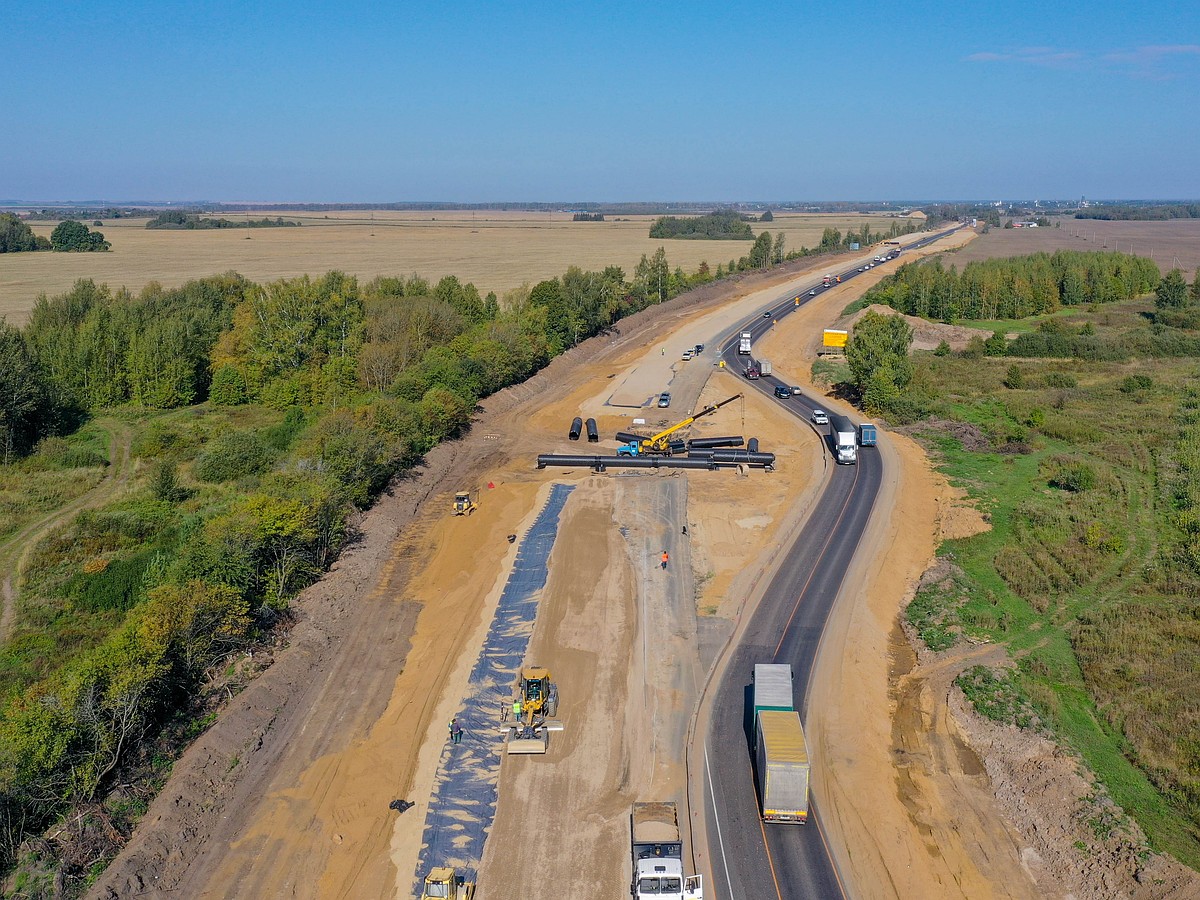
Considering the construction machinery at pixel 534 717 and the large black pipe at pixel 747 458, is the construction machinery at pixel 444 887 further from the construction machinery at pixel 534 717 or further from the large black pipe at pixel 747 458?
the large black pipe at pixel 747 458

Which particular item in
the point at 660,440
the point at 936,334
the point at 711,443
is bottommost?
the point at 711,443

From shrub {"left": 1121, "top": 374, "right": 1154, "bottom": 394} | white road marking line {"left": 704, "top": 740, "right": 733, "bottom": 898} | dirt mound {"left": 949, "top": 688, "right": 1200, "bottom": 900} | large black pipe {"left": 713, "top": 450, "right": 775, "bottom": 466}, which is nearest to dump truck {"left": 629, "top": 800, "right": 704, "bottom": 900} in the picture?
white road marking line {"left": 704, "top": 740, "right": 733, "bottom": 898}

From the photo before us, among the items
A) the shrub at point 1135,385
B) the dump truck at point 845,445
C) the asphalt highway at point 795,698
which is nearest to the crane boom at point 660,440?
the dump truck at point 845,445

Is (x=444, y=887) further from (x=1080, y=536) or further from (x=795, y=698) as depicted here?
(x=1080, y=536)

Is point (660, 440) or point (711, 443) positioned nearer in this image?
point (660, 440)

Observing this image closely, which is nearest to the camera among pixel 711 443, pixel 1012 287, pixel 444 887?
pixel 444 887

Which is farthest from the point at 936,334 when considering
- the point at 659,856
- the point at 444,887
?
the point at 444,887
